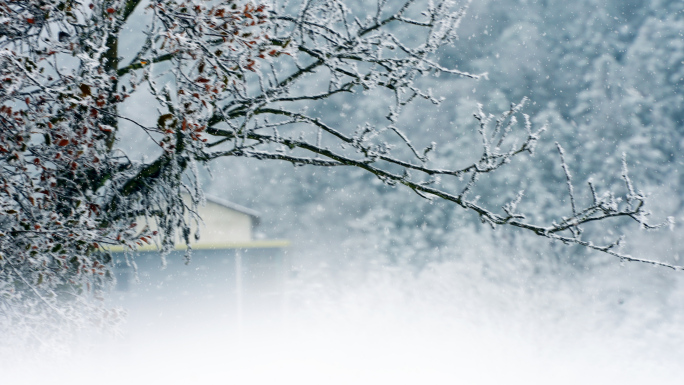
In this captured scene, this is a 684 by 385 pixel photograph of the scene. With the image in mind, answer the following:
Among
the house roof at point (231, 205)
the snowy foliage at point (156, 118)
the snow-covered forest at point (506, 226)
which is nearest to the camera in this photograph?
the snowy foliage at point (156, 118)

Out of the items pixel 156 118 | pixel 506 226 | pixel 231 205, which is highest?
pixel 506 226

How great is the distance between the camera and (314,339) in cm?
4500

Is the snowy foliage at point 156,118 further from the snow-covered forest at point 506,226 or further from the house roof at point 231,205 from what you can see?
the snow-covered forest at point 506,226

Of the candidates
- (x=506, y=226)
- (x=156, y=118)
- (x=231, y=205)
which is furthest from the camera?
(x=506, y=226)

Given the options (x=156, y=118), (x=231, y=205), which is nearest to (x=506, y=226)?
(x=231, y=205)

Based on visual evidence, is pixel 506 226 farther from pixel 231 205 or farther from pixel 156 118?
pixel 156 118

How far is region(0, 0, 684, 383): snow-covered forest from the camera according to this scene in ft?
118

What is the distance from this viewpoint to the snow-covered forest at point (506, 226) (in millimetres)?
35875

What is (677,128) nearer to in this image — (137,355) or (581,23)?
(581,23)

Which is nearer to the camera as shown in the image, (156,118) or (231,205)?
→ (156,118)

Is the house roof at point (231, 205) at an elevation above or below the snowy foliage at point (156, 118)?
above

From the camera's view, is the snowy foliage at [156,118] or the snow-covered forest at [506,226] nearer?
the snowy foliage at [156,118]

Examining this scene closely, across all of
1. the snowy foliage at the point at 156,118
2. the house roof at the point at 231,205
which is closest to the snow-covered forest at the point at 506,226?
the house roof at the point at 231,205

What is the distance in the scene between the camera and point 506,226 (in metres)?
39.1
